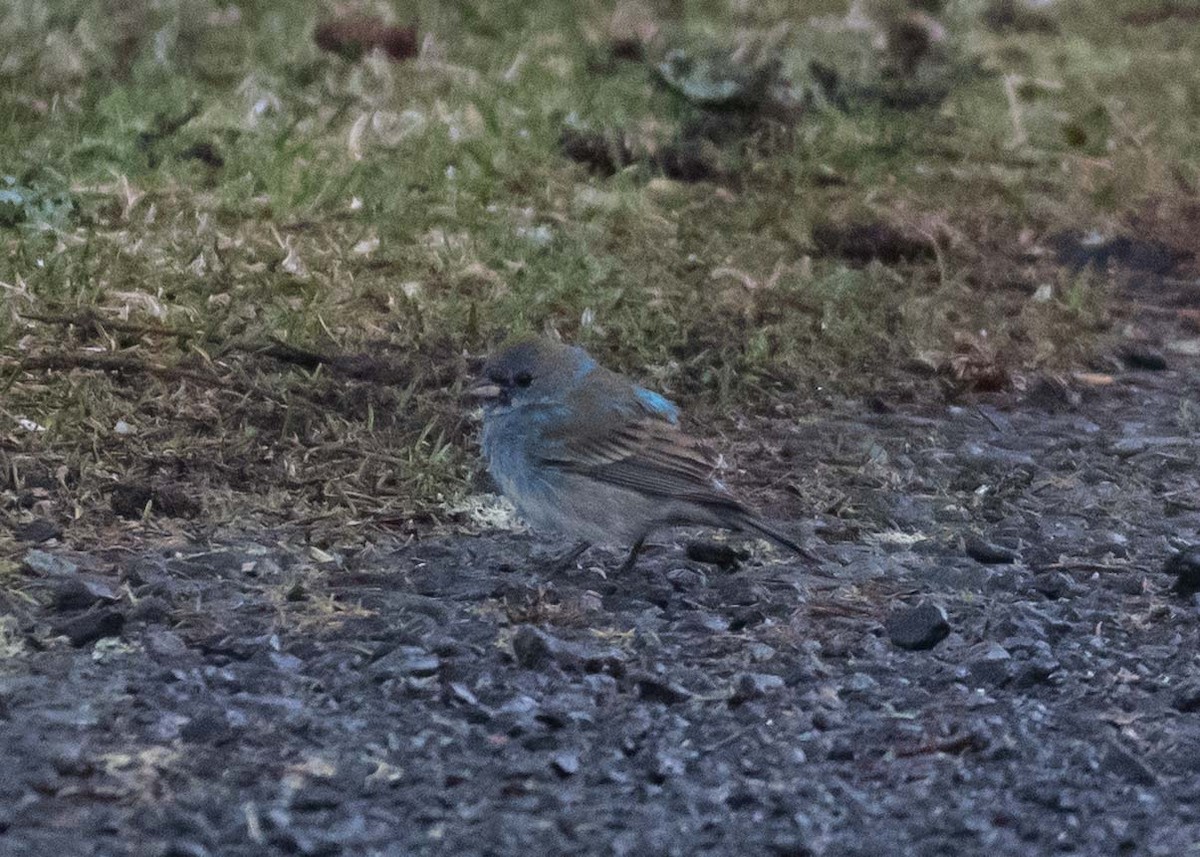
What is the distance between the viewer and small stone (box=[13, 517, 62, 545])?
5023mm

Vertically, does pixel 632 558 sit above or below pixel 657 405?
below

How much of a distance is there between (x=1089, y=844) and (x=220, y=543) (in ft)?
7.78

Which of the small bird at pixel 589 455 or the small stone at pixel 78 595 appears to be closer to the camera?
the small stone at pixel 78 595

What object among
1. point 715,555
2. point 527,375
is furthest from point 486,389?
point 715,555

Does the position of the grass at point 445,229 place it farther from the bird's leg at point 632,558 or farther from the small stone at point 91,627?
the small stone at point 91,627

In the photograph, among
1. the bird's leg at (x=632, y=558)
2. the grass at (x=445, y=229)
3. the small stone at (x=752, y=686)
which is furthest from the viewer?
the grass at (x=445, y=229)

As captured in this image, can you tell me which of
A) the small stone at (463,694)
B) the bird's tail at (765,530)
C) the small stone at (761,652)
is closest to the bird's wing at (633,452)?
the bird's tail at (765,530)

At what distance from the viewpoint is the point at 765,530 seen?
5.11m

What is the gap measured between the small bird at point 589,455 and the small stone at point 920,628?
424 mm

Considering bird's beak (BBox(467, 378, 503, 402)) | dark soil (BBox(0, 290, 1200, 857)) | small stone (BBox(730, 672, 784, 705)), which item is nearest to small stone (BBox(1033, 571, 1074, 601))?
dark soil (BBox(0, 290, 1200, 857))

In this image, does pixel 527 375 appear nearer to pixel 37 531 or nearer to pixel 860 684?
pixel 37 531

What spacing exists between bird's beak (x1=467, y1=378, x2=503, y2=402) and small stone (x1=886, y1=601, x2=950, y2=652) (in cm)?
136

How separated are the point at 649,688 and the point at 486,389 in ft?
4.57

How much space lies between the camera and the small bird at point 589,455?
17.2ft
